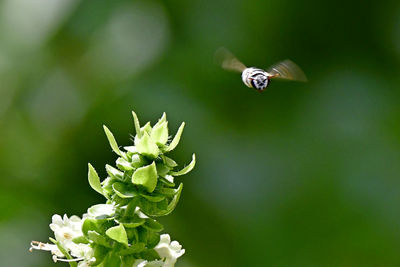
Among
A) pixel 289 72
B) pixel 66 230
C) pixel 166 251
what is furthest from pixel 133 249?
pixel 289 72

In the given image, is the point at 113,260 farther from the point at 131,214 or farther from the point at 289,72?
the point at 289,72

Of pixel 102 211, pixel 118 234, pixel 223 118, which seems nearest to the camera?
pixel 118 234

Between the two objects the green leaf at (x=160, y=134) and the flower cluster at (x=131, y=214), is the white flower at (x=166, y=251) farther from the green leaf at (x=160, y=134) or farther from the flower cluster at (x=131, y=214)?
the green leaf at (x=160, y=134)

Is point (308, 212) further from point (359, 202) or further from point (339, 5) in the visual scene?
point (339, 5)

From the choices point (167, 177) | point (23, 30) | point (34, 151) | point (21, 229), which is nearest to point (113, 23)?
point (23, 30)

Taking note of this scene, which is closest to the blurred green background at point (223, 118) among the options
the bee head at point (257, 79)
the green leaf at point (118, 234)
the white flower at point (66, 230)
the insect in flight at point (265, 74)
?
the insect in flight at point (265, 74)

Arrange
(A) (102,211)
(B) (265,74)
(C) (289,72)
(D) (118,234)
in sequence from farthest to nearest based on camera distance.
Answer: (B) (265,74)
(C) (289,72)
(A) (102,211)
(D) (118,234)
